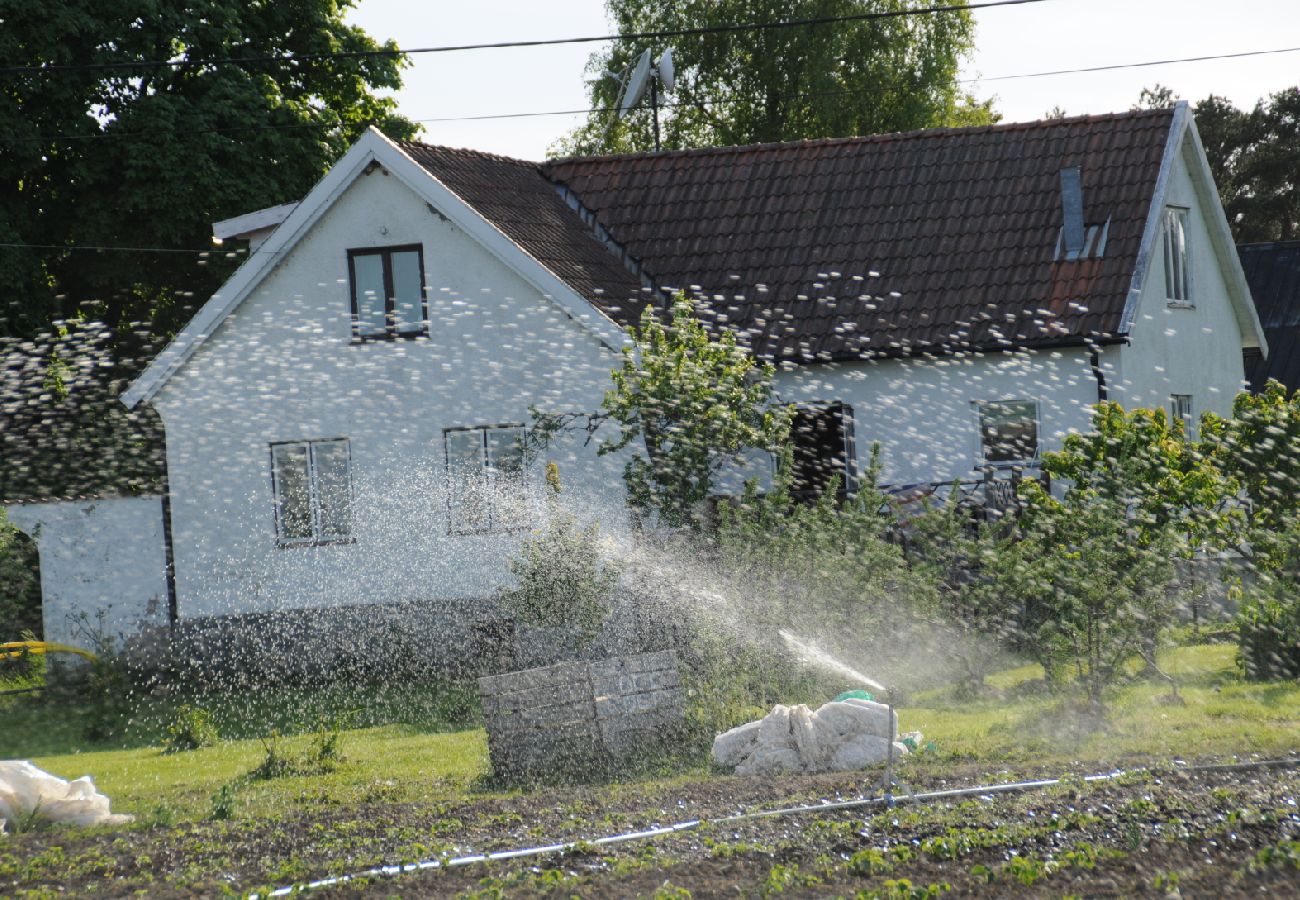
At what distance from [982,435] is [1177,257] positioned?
17.0ft

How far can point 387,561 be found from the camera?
20.1 meters

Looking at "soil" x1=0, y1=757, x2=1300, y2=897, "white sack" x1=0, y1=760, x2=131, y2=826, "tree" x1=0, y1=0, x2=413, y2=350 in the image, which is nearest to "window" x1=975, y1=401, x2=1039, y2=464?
"soil" x1=0, y1=757, x2=1300, y2=897

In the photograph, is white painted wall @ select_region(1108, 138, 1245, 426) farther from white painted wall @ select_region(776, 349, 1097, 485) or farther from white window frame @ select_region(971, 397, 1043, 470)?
white window frame @ select_region(971, 397, 1043, 470)

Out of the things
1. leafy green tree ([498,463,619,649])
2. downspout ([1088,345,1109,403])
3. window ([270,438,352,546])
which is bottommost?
leafy green tree ([498,463,619,649])

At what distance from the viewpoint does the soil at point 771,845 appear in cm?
681

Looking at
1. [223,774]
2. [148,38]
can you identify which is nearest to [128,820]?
[223,774]

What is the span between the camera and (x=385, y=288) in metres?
20.6

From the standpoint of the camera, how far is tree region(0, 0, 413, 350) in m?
27.5

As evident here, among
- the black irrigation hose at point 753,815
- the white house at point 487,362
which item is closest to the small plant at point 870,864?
the black irrigation hose at point 753,815

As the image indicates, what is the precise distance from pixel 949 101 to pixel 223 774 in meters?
34.8

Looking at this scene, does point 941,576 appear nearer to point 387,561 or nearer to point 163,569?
point 387,561

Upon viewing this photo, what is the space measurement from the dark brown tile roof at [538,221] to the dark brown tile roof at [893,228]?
0.73 meters

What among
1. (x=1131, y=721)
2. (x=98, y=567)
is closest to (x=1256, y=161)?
(x=98, y=567)

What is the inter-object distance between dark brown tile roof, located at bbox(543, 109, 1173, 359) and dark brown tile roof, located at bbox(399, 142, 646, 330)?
73cm
